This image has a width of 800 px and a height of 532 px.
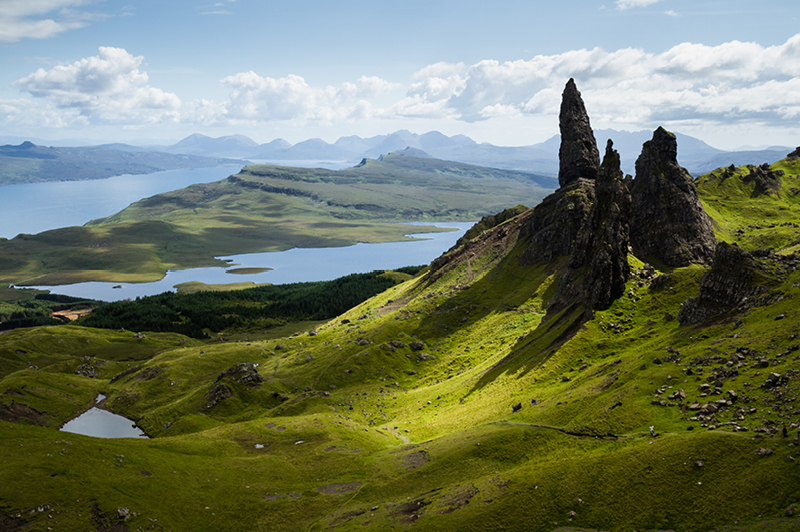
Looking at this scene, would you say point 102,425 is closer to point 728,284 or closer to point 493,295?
point 493,295

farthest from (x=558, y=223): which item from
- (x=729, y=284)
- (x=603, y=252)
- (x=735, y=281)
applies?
(x=735, y=281)

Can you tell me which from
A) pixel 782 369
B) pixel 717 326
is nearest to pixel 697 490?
pixel 782 369

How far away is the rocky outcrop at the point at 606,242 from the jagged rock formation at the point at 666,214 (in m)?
26.9

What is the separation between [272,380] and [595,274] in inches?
3868

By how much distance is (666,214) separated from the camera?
5827 inches

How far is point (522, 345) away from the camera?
367ft

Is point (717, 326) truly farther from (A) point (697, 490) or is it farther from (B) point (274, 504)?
(B) point (274, 504)

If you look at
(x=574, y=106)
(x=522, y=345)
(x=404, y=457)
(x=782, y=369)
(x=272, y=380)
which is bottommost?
(x=272, y=380)

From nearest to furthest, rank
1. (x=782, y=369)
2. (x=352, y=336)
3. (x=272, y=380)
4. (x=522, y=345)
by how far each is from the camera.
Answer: (x=782, y=369) < (x=522, y=345) < (x=272, y=380) < (x=352, y=336)

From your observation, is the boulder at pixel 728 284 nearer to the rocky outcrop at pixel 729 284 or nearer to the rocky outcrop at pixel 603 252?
the rocky outcrop at pixel 729 284

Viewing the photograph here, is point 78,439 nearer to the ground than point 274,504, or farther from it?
farther from it

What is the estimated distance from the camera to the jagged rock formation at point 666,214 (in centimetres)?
13930

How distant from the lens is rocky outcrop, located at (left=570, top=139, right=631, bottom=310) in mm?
100312

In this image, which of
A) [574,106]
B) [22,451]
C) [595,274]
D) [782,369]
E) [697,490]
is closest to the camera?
[697,490]
